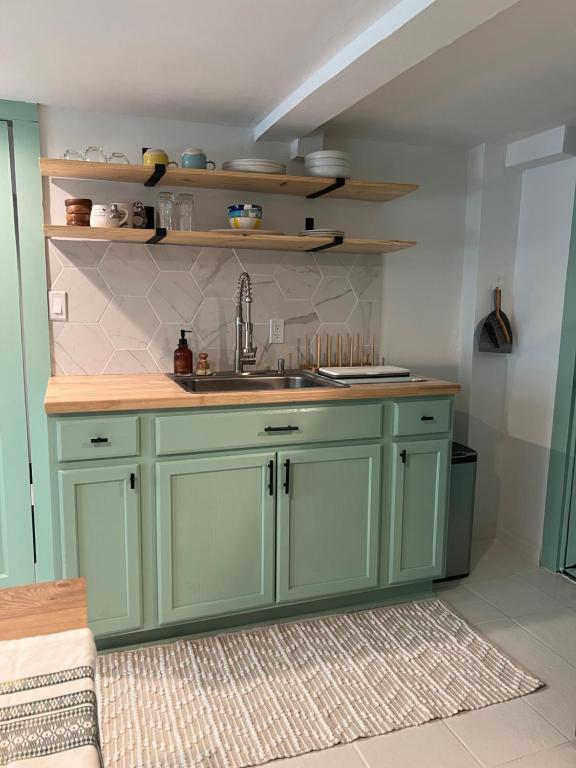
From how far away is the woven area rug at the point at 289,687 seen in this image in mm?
1880

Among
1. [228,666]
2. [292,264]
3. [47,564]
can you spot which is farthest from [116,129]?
[228,666]

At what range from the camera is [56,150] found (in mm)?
2568

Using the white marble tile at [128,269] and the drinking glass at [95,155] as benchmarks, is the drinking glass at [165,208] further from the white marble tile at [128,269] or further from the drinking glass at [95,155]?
the drinking glass at [95,155]

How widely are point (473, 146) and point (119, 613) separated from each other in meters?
2.74

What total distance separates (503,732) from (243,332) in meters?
1.84

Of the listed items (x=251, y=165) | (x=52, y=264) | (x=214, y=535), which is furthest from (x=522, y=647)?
(x=52, y=264)

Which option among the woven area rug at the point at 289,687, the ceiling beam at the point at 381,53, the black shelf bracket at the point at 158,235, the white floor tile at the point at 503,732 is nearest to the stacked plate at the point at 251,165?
the ceiling beam at the point at 381,53

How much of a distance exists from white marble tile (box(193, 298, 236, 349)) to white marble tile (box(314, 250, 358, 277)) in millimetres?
→ 488

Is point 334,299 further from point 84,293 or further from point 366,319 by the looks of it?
point 84,293

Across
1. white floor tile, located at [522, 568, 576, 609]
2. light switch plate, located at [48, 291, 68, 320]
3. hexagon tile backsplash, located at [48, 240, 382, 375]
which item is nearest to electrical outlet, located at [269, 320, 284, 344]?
hexagon tile backsplash, located at [48, 240, 382, 375]

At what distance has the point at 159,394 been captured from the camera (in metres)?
2.24

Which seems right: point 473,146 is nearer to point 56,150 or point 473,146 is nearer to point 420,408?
point 420,408

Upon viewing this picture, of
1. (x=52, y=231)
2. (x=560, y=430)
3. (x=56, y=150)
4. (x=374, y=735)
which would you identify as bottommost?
(x=374, y=735)

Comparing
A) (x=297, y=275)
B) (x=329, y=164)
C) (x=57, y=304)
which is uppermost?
(x=329, y=164)
